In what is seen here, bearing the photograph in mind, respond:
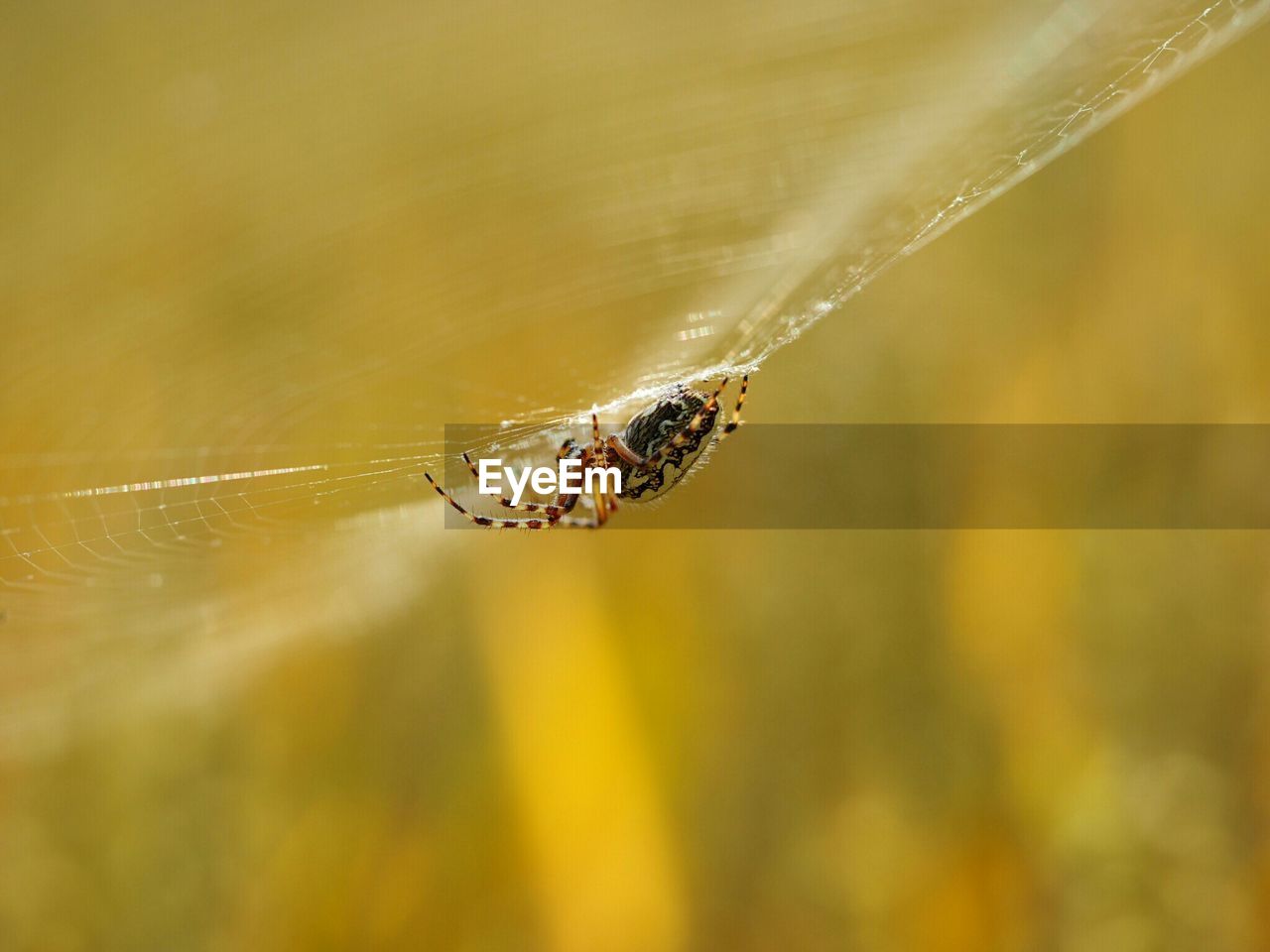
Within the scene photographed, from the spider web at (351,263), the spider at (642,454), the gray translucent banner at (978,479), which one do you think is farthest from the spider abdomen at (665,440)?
the gray translucent banner at (978,479)

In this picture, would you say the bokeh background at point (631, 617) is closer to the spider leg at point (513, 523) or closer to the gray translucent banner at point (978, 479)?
the gray translucent banner at point (978, 479)

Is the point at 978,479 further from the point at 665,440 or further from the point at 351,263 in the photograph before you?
the point at 351,263

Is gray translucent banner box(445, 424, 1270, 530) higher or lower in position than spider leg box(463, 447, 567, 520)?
lower

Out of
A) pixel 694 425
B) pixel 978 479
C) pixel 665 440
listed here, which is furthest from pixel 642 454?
pixel 978 479

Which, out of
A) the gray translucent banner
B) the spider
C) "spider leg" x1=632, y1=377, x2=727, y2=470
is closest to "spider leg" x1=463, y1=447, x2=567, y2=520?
the spider

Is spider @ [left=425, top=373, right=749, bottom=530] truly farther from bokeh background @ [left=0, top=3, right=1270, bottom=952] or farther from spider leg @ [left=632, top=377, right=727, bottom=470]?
bokeh background @ [left=0, top=3, right=1270, bottom=952]

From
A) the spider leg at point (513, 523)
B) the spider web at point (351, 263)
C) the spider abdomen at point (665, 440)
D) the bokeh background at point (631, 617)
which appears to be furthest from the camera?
the bokeh background at point (631, 617)

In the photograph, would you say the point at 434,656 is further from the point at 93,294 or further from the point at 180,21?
the point at 180,21
